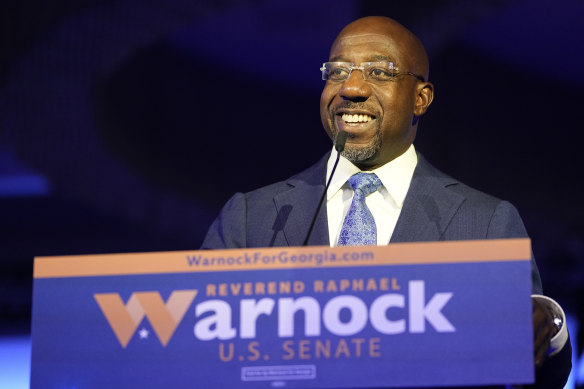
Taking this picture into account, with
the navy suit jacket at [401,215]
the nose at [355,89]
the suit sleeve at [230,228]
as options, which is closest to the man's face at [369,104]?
the nose at [355,89]

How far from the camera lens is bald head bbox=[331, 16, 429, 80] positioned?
7.72 feet

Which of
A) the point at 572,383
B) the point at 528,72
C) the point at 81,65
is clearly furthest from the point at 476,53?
the point at 81,65

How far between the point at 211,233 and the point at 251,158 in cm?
172

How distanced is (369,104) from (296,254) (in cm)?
78

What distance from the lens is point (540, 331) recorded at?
5.79ft

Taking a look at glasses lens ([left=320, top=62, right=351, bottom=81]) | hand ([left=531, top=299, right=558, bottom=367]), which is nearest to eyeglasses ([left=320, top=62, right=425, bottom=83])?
glasses lens ([left=320, top=62, right=351, bottom=81])

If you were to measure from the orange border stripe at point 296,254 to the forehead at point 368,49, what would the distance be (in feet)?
2.74

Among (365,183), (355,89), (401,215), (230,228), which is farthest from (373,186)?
(230,228)

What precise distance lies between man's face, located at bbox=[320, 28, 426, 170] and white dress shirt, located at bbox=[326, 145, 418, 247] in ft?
0.10

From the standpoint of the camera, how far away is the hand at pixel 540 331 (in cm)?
174

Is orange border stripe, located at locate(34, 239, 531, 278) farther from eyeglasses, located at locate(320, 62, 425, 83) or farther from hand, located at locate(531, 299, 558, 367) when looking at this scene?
eyeglasses, located at locate(320, 62, 425, 83)

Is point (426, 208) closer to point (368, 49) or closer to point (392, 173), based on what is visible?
point (392, 173)

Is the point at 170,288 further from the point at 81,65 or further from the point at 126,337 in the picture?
the point at 81,65

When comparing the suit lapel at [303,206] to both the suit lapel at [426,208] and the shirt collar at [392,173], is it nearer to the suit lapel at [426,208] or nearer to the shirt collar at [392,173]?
the shirt collar at [392,173]
